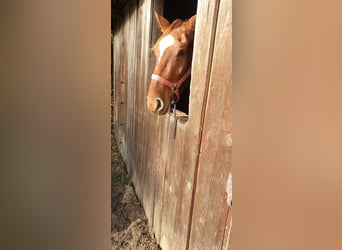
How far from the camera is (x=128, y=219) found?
4.37 ft

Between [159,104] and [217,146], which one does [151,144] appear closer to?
[159,104]

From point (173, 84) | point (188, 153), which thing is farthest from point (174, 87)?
→ point (188, 153)

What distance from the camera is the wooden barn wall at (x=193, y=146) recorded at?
0.76 meters

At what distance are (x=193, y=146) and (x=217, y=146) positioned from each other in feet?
0.65

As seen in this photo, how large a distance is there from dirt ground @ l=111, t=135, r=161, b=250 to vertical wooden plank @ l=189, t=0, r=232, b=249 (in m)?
0.36

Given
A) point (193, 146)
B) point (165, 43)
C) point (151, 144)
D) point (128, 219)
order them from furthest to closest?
point (151, 144)
point (128, 219)
point (165, 43)
point (193, 146)

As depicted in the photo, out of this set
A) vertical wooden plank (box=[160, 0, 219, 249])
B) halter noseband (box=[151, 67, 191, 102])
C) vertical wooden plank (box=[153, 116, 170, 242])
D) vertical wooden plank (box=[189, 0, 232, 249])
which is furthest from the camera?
vertical wooden plank (box=[153, 116, 170, 242])

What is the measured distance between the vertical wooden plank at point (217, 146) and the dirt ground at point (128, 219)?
0.36 m

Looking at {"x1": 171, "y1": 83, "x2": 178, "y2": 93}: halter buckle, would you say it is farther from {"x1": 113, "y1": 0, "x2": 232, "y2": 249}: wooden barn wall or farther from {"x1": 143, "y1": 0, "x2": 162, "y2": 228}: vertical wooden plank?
{"x1": 143, "y1": 0, "x2": 162, "y2": 228}: vertical wooden plank

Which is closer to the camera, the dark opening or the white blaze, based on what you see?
the white blaze

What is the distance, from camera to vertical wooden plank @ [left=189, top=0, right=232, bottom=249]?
0.73m

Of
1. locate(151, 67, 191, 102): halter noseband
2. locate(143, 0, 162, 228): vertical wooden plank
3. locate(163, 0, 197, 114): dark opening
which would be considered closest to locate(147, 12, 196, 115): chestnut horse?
locate(151, 67, 191, 102): halter noseband
